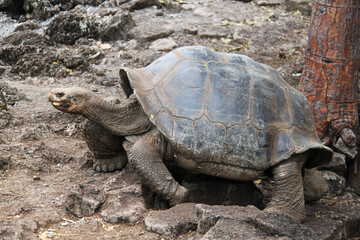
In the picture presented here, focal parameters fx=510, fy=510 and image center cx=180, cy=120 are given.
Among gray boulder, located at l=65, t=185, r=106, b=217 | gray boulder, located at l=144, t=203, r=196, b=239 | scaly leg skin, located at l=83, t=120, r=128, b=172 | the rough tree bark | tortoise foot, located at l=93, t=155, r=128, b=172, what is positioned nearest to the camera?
gray boulder, located at l=144, t=203, r=196, b=239

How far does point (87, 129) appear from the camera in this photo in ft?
15.3

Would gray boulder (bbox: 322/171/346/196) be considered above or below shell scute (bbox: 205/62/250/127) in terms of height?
below

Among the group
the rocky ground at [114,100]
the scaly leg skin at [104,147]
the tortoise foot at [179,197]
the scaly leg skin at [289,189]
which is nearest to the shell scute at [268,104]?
the scaly leg skin at [289,189]

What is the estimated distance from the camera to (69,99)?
4.30m

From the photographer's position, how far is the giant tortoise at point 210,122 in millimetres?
4148

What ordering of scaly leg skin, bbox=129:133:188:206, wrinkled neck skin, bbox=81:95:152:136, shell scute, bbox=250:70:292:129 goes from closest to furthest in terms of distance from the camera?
scaly leg skin, bbox=129:133:188:206, shell scute, bbox=250:70:292:129, wrinkled neck skin, bbox=81:95:152:136

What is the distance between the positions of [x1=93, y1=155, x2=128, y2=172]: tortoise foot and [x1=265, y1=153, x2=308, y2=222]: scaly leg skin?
145cm

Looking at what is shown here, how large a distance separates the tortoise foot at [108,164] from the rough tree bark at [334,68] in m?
2.04

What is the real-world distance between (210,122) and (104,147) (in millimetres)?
1151

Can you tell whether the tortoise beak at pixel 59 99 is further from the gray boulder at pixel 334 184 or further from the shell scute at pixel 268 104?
the gray boulder at pixel 334 184

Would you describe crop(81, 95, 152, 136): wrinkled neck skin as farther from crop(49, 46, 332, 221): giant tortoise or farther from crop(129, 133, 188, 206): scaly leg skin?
crop(129, 133, 188, 206): scaly leg skin

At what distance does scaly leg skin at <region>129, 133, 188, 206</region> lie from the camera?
4.11 m

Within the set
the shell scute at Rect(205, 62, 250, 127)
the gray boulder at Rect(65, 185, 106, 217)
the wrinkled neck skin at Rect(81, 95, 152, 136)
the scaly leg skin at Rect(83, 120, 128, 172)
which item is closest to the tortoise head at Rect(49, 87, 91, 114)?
the wrinkled neck skin at Rect(81, 95, 152, 136)

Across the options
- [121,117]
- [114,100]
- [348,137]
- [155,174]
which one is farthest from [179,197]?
[348,137]
